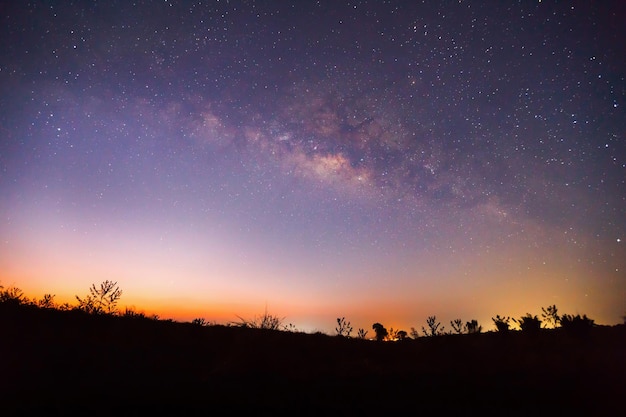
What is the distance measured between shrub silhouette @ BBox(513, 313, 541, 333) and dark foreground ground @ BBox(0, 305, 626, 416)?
6.52 m

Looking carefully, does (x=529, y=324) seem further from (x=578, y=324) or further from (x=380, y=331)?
(x=380, y=331)

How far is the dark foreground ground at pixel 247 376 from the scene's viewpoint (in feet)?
17.7

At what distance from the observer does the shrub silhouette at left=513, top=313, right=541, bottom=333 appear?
17453mm

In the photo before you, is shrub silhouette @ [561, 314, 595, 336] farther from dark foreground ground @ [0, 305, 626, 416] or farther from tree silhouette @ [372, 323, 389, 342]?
tree silhouette @ [372, 323, 389, 342]

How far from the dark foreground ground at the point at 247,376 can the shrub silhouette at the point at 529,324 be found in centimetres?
652

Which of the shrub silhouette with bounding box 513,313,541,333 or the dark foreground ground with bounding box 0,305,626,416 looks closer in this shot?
the dark foreground ground with bounding box 0,305,626,416

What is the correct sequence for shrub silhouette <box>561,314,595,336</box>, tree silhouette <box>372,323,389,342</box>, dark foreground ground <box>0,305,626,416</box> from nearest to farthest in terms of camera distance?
dark foreground ground <box>0,305,626,416</box> → shrub silhouette <box>561,314,595,336</box> → tree silhouette <box>372,323,389,342</box>

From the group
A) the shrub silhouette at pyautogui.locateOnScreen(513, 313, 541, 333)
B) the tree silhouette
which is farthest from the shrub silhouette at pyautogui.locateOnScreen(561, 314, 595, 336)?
the tree silhouette

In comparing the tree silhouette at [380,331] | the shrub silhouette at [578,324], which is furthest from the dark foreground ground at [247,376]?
the tree silhouette at [380,331]

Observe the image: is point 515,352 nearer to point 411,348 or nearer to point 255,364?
point 411,348

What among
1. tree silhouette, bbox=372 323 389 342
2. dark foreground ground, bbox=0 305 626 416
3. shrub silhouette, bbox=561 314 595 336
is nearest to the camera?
dark foreground ground, bbox=0 305 626 416

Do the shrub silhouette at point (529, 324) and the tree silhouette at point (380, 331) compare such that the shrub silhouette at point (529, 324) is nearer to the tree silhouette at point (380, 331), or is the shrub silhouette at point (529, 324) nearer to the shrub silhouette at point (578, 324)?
the shrub silhouette at point (578, 324)

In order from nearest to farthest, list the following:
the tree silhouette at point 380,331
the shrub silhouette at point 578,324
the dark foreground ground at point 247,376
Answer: the dark foreground ground at point 247,376, the shrub silhouette at point 578,324, the tree silhouette at point 380,331

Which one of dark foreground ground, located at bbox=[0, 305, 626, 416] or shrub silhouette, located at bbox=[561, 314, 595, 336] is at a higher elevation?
shrub silhouette, located at bbox=[561, 314, 595, 336]
